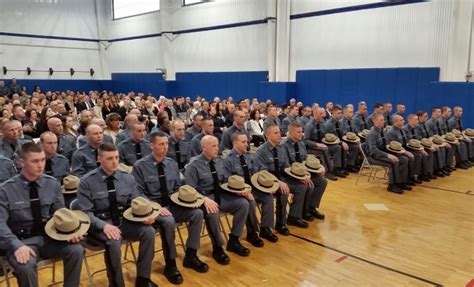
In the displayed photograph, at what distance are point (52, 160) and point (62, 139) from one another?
4.87ft

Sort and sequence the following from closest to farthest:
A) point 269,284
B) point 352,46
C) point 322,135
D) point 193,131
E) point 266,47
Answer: point 269,284
point 193,131
point 322,135
point 352,46
point 266,47

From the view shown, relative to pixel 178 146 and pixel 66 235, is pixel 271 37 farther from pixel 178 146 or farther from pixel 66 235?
pixel 66 235

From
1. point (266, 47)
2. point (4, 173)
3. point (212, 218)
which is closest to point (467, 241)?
point (212, 218)

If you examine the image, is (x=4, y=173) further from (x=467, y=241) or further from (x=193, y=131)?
(x=467, y=241)

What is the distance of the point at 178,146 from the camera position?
6926mm

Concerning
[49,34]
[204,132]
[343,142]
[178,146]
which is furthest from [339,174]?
[49,34]

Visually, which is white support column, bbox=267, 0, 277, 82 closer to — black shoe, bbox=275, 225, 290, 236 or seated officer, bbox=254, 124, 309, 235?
seated officer, bbox=254, 124, 309, 235

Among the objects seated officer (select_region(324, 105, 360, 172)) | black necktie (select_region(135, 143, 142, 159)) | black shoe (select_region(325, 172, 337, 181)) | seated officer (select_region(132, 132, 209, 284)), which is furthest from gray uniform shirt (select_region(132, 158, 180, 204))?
seated officer (select_region(324, 105, 360, 172))

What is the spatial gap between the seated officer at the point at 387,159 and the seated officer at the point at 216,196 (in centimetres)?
423

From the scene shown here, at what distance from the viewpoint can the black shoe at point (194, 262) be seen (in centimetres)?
458

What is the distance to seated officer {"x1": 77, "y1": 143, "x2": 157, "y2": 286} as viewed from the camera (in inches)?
153

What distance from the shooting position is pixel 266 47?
59.2 ft

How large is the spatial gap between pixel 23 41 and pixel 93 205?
22.9 meters

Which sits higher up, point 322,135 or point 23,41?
point 23,41
